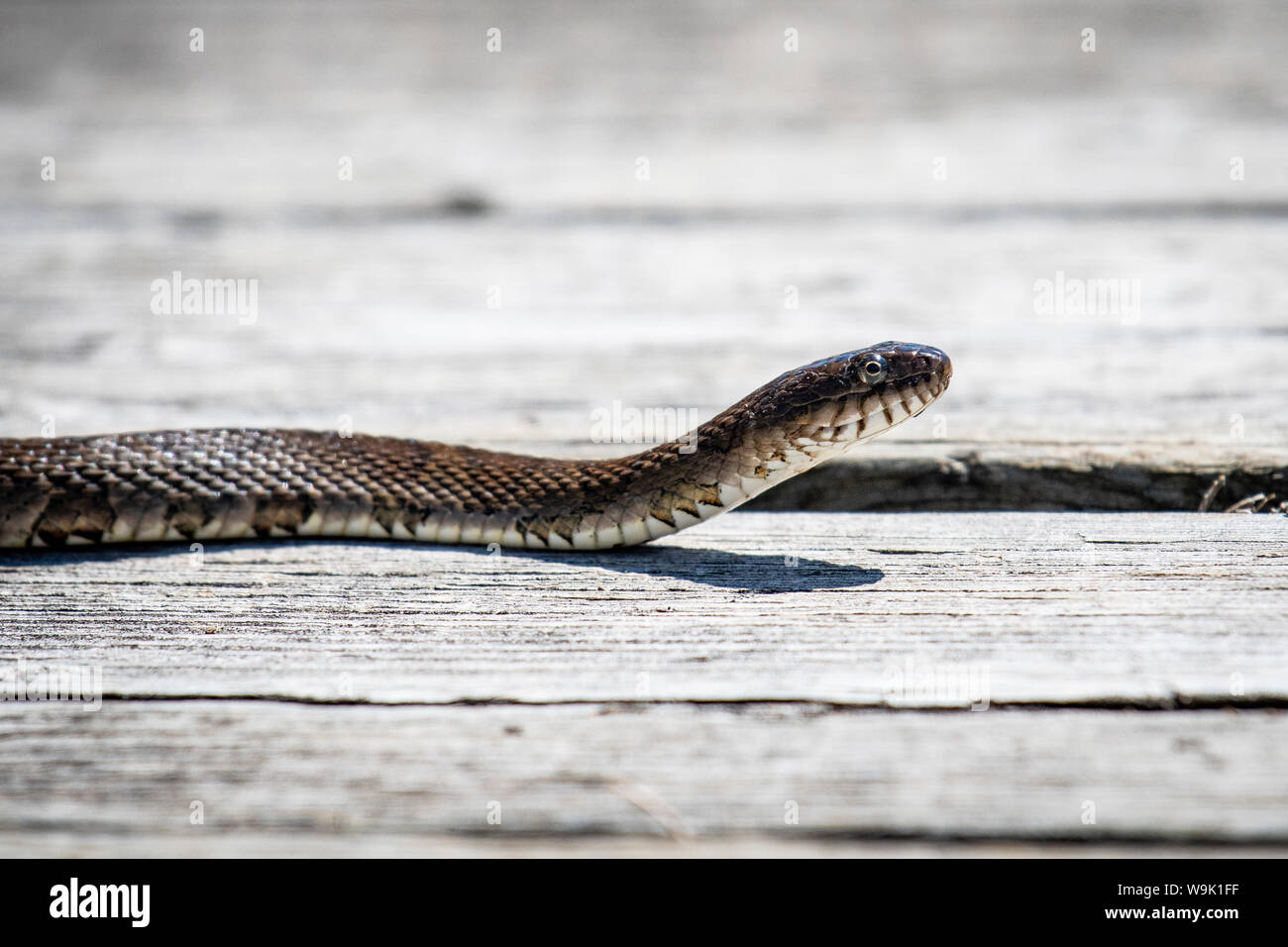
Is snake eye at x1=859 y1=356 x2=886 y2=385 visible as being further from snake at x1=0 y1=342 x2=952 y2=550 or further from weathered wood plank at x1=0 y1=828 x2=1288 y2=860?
weathered wood plank at x1=0 y1=828 x2=1288 y2=860

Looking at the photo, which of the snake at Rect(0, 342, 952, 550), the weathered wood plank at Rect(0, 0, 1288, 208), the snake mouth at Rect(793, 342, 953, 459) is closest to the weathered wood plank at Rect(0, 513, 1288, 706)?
the snake at Rect(0, 342, 952, 550)

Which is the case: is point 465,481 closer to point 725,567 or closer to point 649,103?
point 725,567

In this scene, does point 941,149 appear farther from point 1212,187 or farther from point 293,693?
point 293,693

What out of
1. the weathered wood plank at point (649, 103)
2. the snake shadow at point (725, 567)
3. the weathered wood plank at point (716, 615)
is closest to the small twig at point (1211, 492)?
the weathered wood plank at point (716, 615)

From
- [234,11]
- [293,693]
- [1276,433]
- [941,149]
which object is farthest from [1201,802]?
[234,11]

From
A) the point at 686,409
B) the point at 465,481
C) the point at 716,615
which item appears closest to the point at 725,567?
the point at 716,615

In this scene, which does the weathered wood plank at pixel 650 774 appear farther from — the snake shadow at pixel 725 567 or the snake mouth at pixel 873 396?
the snake mouth at pixel 873 396
